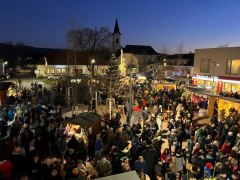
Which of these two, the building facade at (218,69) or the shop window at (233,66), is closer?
the building facade at (218,69)

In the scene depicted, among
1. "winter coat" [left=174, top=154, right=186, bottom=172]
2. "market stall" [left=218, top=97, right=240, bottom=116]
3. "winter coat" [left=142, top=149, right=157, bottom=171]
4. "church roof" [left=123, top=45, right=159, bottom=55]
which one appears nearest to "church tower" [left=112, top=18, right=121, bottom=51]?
"church roof" [left=123, top=45, right=159, bottom=55]

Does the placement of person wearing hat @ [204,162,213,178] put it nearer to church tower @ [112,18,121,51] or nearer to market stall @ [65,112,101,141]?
market stall @ [65,112,101,141]

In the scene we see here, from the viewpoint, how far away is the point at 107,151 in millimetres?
11188

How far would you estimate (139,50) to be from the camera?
3814 inches

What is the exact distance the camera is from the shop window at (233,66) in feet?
88.5

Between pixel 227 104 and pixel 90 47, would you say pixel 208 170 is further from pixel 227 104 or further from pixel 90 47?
pixel 90 47

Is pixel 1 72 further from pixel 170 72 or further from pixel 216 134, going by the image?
pixel 216 134

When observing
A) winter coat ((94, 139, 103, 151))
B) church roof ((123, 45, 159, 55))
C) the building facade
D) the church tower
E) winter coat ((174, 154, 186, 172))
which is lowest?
winter coat ((174, 154, 186, 172))

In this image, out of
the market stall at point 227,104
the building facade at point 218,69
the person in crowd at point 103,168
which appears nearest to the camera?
the person in crowd at point 103,168

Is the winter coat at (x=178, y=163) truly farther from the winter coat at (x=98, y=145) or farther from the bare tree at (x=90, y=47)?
the bare tree at (x=90, y=47)

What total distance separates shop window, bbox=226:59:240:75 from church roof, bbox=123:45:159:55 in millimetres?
66598

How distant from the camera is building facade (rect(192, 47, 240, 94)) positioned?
2677 centimetres

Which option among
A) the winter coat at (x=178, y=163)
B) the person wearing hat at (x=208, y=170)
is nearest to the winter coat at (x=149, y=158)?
the winter coat at (x=178, y=163)

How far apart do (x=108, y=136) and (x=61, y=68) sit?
5072cm
